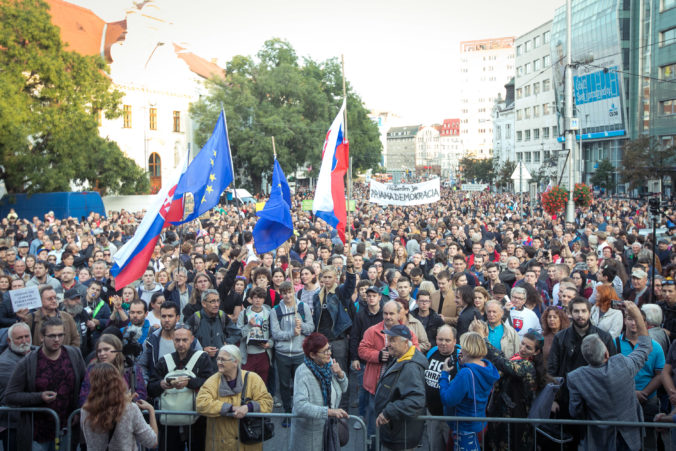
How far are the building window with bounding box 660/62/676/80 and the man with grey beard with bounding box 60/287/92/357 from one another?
48.1m

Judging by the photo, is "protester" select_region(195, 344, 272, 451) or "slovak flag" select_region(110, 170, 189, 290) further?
"slovak flag" select_region(110, 170, 189, 290)

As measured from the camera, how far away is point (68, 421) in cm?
508

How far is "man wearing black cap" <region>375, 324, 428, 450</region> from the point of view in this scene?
15.6 ft

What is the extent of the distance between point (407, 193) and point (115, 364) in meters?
15.7

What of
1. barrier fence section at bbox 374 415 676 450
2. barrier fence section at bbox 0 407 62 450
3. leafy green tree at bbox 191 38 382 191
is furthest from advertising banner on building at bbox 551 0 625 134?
barrier fence section at bbox 0 407 62 450

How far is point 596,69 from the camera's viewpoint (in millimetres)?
57062

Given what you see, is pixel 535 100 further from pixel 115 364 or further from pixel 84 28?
pixel 115 364

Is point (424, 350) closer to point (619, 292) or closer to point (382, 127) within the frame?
point (619, 292)

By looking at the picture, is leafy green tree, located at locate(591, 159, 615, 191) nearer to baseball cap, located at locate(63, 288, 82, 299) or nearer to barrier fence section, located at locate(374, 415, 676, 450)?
barrier fence section, located at locate(374, 415, 676, 450)

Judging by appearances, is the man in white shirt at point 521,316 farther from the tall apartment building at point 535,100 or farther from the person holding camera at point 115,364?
the tall apartment building at point 535,100

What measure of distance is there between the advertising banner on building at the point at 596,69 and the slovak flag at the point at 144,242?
5264 centimetres

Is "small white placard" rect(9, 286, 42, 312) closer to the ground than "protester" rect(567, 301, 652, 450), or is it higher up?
higher up

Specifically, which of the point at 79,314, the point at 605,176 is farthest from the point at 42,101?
the point at 605,176

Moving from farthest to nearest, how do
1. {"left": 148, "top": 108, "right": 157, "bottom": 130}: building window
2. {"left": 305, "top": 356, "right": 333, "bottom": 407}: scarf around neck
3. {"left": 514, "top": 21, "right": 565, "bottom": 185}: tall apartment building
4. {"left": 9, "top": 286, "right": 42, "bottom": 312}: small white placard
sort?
{"left": 514, "top": 21, "right": 565, "bottom": 185}: tall apartment building, {"left": 148, "top": 108, "right": 157, "bottom": 130}: building window, {"left": 9, "top": 286, "right": 42, "bottom": 312}: small white placard, {"left": 305, "top": 356, "right": 333, "bottom": 407}: scarf around neck
